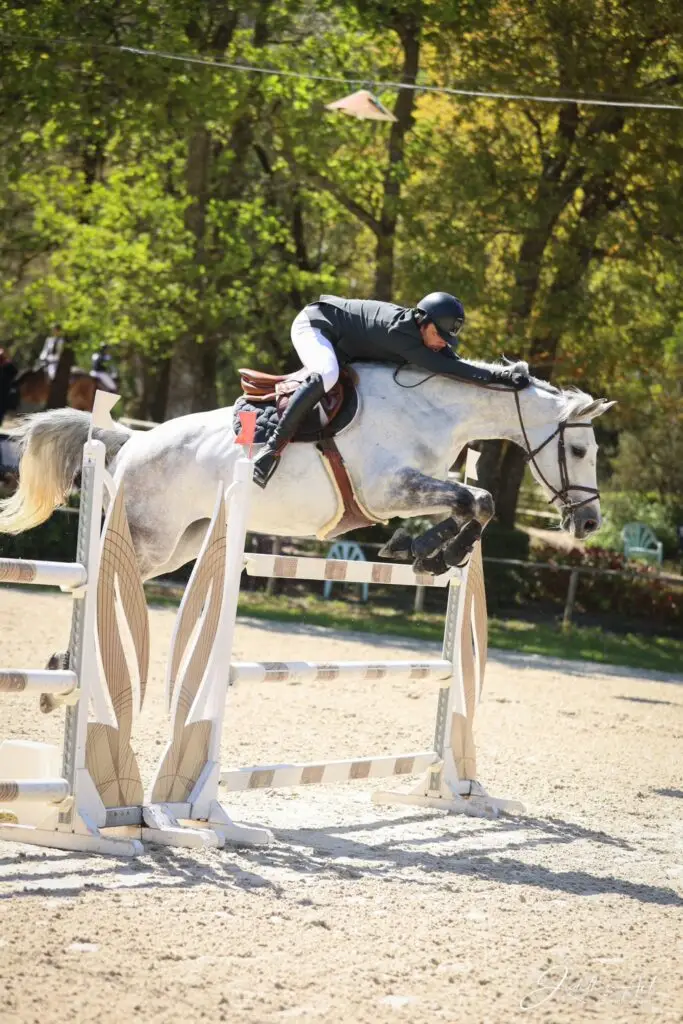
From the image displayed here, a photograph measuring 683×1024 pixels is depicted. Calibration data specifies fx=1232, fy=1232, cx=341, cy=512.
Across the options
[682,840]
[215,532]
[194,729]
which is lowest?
[682,840]

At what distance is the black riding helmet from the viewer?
18.6ft

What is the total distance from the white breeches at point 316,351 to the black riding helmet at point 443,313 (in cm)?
47

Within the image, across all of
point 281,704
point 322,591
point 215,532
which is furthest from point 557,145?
point 215,532

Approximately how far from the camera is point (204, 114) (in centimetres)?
A: 1394

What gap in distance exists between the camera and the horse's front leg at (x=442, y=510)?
5.44m

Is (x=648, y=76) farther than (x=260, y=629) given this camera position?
Yes

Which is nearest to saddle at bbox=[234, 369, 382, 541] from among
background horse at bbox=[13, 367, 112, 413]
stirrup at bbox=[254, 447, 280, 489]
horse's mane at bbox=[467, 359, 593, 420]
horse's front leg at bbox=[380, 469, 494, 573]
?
stirrup at bbox=[254, 447, 280, 489]

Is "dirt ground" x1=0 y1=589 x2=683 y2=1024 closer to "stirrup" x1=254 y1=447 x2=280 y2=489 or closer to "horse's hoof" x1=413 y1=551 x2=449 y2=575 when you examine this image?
"horse's hoof" x1=413 y1=551 x2=449 y2=575

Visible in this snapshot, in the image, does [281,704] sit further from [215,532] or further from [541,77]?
[541,77]

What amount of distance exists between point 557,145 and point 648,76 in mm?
1853

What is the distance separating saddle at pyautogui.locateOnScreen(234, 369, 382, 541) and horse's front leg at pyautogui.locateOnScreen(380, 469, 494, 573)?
249mm

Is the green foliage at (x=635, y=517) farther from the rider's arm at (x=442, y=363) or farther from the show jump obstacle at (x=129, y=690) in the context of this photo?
the show jump obstacle at (x=129, y=690)

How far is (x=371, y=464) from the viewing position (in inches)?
222

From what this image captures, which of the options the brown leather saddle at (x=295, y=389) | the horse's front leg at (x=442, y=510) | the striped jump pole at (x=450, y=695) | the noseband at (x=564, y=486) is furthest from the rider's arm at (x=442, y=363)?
the striped jump pole at (x=450, y=695)
